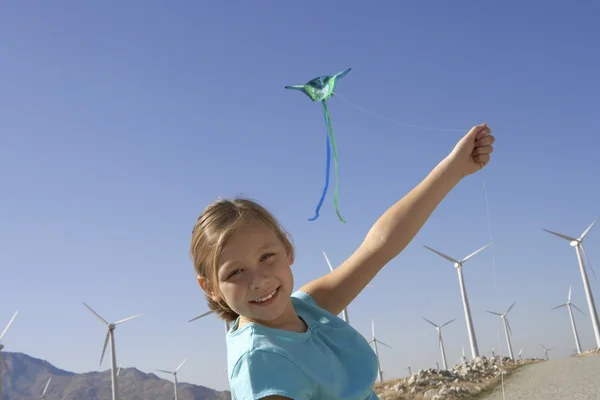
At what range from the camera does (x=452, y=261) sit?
171ft

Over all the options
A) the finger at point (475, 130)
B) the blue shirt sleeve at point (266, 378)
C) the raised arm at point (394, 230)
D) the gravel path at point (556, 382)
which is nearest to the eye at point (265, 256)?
the blue shirt sleeve at point (266, 378)

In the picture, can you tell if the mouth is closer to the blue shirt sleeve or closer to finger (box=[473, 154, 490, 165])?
the blue shirt sleeve

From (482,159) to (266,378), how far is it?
1.70 metres

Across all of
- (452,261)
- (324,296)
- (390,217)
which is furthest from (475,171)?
(452,261)

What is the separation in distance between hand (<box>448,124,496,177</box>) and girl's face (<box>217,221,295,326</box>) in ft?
4.01

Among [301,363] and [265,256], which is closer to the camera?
[301,363]

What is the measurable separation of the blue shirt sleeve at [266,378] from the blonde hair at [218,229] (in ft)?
1.34

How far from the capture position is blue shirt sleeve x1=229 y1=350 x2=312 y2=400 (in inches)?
72.6

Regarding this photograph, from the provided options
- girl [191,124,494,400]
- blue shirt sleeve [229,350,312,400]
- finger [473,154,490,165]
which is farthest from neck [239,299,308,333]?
finger [473,154,490,165]

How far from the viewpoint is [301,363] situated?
6.43 ft

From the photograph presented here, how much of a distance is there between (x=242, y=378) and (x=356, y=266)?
1133 mm

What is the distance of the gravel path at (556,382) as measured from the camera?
2447 cm

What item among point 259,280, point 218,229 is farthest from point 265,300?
point 218,229

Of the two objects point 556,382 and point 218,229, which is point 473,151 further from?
point 556,382
